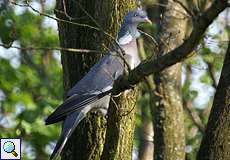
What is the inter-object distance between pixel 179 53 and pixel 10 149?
2.46 meters

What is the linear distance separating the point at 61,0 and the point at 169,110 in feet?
5.59

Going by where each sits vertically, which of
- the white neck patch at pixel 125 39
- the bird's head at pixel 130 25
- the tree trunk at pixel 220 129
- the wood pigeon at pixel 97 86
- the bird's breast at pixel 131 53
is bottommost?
the tree trunk at pixel 220 129

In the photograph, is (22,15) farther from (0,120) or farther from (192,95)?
(192,95)

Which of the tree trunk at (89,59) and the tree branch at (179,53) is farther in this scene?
the tree trunk at (89,59)

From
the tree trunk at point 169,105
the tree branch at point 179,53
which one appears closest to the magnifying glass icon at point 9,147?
the tree trunk at point 169,105

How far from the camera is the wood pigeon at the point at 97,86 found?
4.81 m

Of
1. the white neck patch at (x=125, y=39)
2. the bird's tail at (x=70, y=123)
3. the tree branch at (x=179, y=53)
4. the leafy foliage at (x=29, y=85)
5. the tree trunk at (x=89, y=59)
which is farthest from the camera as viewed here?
the leafy foliage at (x=29, y=85)

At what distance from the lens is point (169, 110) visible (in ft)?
21.7

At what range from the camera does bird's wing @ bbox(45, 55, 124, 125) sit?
4889mm

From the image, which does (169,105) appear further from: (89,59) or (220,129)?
(220,129)

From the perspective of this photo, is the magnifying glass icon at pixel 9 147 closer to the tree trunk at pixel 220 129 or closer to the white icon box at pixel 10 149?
the white icon box at pixel 10 149

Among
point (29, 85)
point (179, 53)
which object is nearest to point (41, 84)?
point (29, 85)

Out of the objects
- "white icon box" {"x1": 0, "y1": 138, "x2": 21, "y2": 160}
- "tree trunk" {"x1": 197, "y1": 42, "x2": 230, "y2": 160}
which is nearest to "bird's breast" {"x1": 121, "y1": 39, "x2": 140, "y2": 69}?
"tree trunk" {"x1": 197, "y1": 42, "x2": 230, "y2": 160}

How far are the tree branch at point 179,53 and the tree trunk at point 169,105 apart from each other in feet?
7.10
